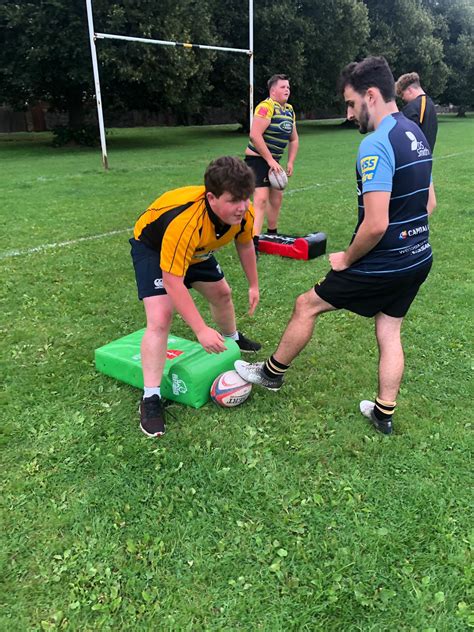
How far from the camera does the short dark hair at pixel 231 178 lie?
2633 millimetres

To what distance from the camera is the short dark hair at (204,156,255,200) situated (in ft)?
8.64

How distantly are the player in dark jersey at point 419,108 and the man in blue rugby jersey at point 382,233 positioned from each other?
299 cm

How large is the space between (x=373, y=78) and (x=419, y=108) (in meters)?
3.17

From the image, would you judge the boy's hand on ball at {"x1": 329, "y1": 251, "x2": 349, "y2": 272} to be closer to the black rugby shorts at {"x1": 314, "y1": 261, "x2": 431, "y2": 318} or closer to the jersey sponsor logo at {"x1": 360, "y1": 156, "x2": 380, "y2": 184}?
the black rugby shorts at {"x1": 314, "y1": 261, "x2": 431, "y2": 318}

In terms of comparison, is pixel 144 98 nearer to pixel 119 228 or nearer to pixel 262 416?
pixel 119 228

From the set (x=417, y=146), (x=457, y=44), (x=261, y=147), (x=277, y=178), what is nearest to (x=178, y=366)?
(x=417, y=146)

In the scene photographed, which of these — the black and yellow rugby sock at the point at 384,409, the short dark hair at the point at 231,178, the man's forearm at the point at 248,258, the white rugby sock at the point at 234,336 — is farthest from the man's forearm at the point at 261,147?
the black and yellow rugby sock at the point at 384,409

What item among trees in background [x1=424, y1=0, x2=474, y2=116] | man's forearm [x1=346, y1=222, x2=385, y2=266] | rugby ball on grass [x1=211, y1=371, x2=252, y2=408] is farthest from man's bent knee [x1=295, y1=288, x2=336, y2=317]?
trees in background [x1=424, y1=0, x2=474, y2=116]

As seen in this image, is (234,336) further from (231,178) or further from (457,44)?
(457,44)

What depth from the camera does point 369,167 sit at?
255 cm

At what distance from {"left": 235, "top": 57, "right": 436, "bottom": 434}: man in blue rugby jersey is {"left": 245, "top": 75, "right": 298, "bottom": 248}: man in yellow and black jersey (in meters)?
3.81

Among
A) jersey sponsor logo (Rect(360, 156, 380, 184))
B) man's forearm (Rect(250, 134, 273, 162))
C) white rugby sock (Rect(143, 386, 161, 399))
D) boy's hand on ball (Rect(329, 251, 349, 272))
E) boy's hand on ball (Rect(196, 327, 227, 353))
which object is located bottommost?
white rugby sock (Rect(143, 386, 161, 399))

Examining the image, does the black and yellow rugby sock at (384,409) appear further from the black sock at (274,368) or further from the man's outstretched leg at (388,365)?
the black sock at (274,368)

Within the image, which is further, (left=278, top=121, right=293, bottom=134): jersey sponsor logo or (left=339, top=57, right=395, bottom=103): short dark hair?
(left=278, top=121, right=293, bottom=134): jersey sponsor logo
